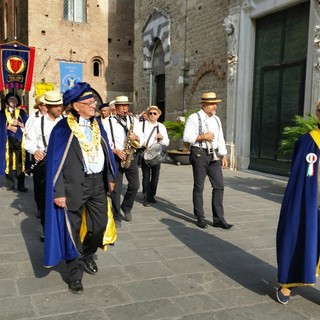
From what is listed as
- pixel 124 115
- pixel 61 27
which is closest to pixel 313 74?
pixel 124 115

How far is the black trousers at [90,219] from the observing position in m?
3.73

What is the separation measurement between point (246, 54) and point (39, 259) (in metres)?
9.95

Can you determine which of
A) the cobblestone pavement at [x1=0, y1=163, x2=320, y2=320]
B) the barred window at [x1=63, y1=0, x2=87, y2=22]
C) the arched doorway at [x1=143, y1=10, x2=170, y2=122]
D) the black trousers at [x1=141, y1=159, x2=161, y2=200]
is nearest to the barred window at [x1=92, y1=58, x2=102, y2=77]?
the barred window at [x1=63, y1=0, x2=87, y2=22]

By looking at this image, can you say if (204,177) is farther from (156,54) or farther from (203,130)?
(156,54)

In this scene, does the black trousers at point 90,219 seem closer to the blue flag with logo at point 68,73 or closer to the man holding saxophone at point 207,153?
the man holding saxophone at point 207,153

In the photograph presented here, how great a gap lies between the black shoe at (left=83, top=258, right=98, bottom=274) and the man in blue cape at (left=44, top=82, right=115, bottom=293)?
160 millimetres

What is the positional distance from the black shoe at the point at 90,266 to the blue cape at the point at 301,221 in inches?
70.1

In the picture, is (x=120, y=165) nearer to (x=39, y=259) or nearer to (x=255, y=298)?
(x=39, y=259)

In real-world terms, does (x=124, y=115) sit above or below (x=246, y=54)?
below

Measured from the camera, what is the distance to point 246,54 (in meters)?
12.6

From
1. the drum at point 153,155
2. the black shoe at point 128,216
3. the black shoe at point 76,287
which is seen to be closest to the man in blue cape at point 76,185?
the black shoe at point 76,287

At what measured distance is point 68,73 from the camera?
24328 mm

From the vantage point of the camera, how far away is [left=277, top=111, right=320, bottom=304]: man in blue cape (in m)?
3.22

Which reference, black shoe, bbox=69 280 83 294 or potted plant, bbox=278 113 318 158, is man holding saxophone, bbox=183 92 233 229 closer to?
potted plant, bbox=278 113 318 158
